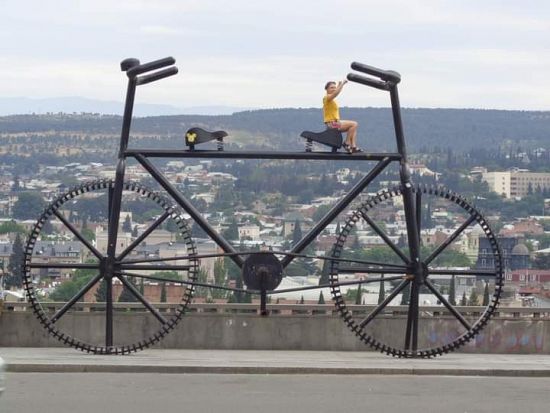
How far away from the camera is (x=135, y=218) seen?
196 ft

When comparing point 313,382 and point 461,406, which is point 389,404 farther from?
point 313,382

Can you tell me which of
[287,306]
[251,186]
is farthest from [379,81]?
[251,186]

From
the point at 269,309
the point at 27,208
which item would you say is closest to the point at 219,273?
the point at 269,309

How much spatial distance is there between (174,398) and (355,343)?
660 centimetres

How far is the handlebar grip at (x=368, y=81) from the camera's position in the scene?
75.5 feet

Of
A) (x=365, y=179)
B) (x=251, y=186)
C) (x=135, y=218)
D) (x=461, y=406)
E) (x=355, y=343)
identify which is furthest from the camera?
(x=251, y=186)

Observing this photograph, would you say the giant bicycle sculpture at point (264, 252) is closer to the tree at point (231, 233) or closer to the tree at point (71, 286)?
the tree at point (71, 286)

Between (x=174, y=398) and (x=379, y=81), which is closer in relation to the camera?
(x=174, y=398)

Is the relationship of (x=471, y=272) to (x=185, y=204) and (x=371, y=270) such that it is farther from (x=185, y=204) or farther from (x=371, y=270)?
(x=185, y=204)

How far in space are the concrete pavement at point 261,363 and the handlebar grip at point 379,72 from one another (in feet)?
11.8

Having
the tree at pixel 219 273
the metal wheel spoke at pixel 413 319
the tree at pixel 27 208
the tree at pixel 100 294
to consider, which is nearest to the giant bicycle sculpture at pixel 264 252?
the metal wheel spoke at pixel 413 319

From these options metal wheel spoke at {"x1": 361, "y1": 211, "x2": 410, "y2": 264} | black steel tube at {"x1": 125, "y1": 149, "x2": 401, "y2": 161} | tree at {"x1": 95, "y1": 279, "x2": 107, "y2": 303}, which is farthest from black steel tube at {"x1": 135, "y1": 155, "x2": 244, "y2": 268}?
tree at {"x1": 95, "y1": 279, "x2": 107, "y2": 303}

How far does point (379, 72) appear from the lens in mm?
23109

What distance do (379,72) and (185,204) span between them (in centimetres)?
300
